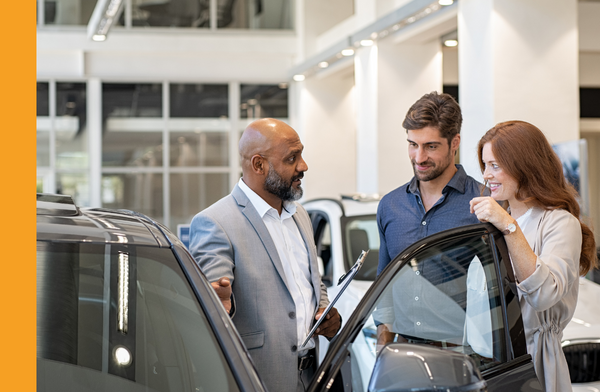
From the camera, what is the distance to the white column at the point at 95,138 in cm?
1242

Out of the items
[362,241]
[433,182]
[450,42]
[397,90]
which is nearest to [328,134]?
[397,90]

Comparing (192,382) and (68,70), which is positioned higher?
(68,70)

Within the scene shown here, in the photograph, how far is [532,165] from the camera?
1976 mm

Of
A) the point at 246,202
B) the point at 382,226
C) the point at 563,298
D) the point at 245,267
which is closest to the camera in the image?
the point at 563,298

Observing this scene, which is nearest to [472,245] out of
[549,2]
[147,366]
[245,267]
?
[245,267]

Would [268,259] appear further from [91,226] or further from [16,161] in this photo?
[16,161]

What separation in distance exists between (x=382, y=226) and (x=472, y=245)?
0.74 m

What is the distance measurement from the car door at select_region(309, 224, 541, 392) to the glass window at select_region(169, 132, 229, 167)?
11.5 meters

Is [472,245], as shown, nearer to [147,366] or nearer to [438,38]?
[147,366]

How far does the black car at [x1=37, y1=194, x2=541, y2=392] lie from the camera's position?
1359mm

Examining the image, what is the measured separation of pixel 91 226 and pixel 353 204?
3.50m

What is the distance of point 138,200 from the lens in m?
12.8

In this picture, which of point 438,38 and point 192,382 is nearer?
point 192,382

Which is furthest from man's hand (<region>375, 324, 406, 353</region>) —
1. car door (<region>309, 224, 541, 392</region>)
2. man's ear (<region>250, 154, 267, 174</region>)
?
man's ear (<region>250, 154, 267, 174</region>)
